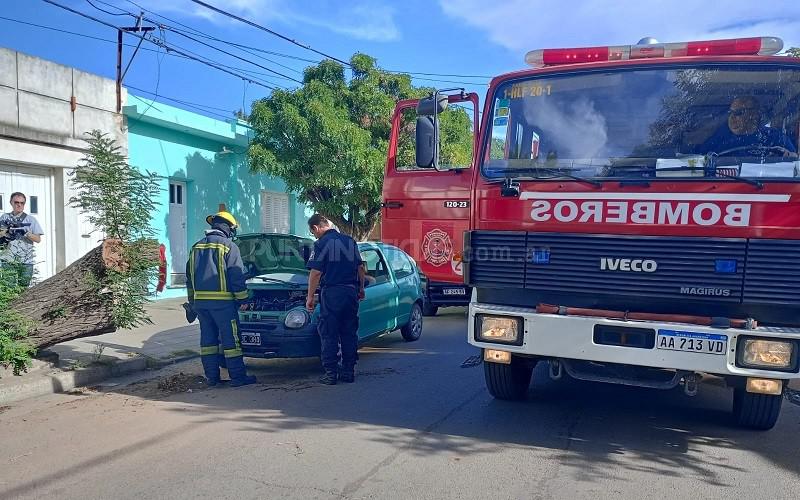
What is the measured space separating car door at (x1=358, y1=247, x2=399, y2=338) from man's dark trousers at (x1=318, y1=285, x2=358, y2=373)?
858 millimetres

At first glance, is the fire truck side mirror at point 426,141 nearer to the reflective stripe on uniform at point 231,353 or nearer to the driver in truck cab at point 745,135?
the driver in truck cab at point 745,135

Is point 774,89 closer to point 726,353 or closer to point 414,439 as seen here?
point 726,353

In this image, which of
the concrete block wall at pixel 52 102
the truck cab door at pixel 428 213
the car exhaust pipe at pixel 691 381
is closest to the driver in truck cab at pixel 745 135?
the car exhaust pipe at pixel 691 381

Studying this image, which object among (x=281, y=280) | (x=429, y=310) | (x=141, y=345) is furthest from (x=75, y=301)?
(x=429, y=310)

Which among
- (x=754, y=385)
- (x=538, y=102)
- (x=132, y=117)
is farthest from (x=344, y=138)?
(x=754, y=385)

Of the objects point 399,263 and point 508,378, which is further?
point 399,263

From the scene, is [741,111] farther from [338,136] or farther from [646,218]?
[338,136]

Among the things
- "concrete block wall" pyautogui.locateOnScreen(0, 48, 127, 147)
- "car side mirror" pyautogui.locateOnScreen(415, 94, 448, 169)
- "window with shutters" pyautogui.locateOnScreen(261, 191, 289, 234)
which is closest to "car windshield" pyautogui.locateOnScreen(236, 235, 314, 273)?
"car side mirror" pyautogui.locateOnScreen(415, 94, 448, 169)

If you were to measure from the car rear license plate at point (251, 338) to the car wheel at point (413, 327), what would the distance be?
115 inches

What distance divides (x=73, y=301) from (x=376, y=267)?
3.66 m

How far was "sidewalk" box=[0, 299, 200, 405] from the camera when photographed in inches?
245

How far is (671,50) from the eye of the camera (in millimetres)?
5020

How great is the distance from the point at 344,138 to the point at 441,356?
19.5 ft

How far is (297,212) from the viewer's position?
1822 cm
